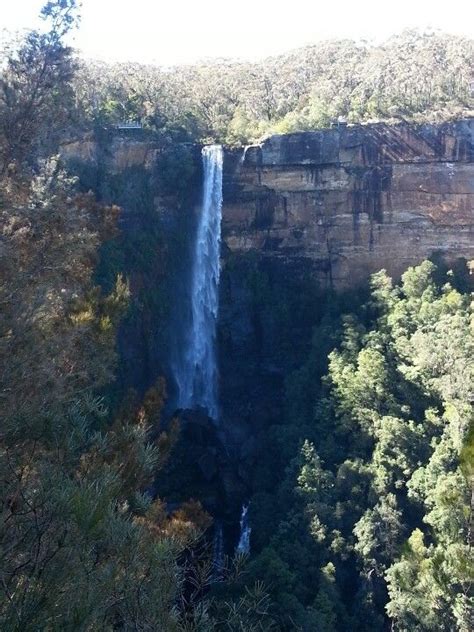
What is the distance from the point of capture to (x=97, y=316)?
6.73 metres

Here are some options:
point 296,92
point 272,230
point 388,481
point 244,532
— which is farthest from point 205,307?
point 296,92

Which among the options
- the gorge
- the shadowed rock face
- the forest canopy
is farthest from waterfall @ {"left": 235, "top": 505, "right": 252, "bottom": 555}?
the forest canopy

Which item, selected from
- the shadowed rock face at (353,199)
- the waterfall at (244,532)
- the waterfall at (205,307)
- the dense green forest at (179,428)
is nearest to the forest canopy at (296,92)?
the dense green forest at (179,428)

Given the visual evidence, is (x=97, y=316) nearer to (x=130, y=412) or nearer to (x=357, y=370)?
(x=130, y=412)

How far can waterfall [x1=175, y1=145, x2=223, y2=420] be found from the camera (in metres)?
18.7

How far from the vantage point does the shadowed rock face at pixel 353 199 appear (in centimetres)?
1738

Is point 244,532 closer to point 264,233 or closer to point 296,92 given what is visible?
point 264,233

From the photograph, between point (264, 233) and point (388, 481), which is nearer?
point (388, 481)

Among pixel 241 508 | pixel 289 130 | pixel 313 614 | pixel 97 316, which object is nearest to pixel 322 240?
pixel 289 130

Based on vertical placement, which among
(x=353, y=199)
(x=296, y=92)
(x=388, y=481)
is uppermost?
(x=296, y=92)

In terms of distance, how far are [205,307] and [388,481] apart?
856 cm

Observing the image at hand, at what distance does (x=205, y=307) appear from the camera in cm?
1930

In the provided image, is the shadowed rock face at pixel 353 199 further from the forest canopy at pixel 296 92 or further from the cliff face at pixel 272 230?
the forest canopy at pixel 296 92

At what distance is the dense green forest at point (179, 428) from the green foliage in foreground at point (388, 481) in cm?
4
